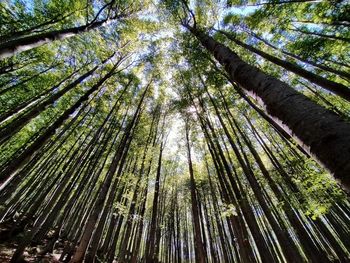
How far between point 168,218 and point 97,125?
40.6ft

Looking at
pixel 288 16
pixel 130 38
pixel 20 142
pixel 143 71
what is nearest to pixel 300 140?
pixel 288 16

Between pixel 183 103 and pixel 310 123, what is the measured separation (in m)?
12.5

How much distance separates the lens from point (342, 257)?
10.8 m

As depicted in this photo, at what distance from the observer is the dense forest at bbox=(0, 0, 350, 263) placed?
4711 mm

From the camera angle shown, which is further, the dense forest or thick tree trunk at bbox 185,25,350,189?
the dense forest

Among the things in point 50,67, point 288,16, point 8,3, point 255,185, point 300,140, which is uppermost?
point 50,67

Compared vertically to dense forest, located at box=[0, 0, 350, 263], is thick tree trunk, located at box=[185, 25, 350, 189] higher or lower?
lower

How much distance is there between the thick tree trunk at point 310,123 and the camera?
2.85 ft

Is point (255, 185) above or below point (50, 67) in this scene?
below

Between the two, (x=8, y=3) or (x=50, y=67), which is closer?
(x=8, y=3)

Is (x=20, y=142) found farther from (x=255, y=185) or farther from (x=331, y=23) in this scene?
(x=331, y=23)

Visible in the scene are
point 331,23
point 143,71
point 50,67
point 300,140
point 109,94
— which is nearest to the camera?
point 300,140

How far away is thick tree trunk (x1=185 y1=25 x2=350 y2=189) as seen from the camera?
867 millimetres

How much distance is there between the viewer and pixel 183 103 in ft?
44.2
